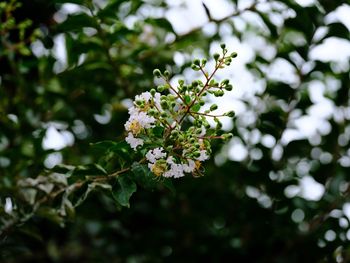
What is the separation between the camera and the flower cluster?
1.28 meters

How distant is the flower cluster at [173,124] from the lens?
4.19 ft

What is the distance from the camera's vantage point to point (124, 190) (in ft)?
4.52

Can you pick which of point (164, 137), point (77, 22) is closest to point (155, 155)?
point (164, 137)

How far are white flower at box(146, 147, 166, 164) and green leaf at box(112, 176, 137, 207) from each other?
134mm

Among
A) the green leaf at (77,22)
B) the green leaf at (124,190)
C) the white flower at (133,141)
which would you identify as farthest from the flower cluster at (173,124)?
the green leaf at (77,22)

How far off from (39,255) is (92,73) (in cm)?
144

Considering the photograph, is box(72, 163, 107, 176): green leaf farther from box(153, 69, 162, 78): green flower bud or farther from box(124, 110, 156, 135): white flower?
box(153, 69, 162, 78): green flower bud

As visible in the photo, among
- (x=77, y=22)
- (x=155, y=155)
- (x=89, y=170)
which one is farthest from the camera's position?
(x=77, y=22)

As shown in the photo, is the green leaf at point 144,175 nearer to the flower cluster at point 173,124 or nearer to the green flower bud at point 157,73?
the flower cluster at point 173,124

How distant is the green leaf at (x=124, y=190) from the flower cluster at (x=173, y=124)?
12 centimetres

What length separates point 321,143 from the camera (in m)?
2.69

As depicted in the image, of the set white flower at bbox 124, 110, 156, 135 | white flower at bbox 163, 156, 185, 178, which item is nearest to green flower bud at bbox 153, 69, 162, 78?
white flower at bbox 124, 110, 156, 135

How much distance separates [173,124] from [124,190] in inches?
10.3

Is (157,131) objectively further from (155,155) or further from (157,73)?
(157,73)
